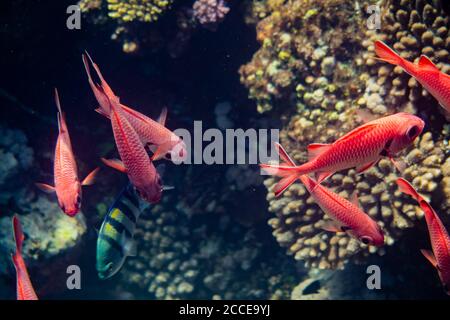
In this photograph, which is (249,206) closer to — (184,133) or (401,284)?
(184,133)

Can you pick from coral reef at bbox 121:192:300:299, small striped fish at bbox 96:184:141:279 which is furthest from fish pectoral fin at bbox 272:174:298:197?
coral reef at bbox 121:192:300:299

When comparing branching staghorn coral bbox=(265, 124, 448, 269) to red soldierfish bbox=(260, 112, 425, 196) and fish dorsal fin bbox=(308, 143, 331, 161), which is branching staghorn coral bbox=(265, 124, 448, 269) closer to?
red soldierfish bbox=(260, 112, 425, 196)

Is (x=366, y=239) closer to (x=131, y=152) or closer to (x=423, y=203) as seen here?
(x=423, y=203)

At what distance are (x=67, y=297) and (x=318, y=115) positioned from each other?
4854mm

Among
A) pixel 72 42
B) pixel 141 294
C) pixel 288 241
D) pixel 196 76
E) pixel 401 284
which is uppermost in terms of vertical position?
pixel 72 42

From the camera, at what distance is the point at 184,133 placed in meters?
5.80

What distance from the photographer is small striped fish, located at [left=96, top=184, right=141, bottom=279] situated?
129 inches

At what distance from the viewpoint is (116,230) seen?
3271mm

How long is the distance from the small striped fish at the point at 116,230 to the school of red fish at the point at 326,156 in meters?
0.35

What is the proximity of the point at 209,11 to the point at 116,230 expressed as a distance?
11.3ft

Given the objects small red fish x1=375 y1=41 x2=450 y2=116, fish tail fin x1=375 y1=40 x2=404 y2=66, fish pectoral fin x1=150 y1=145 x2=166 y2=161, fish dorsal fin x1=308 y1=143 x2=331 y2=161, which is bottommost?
fish pectoral fin x1=150 y1=145 x2=166 y2=161

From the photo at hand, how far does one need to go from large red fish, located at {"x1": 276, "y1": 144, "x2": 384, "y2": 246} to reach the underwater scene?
0.04ft

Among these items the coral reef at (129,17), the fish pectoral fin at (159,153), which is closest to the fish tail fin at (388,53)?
the fish pectoral fin at (159,153)
